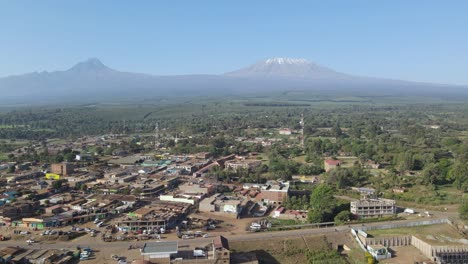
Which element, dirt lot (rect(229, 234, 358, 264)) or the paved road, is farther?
the paved road

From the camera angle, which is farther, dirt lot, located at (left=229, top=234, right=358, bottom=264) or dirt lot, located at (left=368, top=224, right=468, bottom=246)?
dirt lot, located at (left=368, top=224, right=468, bottom=246)

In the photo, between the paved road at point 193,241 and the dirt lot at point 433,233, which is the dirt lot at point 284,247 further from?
the dirt lot at point 433,233

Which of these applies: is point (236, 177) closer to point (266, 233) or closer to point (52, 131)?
point (266, 233)

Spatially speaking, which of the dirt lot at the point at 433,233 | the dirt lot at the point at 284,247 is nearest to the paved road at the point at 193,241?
the dirt lot at the point at 284,247

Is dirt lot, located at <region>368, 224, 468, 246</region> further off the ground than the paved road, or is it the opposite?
dirt lot, located at <region>368, 224, 468, 246</region>

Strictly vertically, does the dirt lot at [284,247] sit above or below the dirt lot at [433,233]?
below

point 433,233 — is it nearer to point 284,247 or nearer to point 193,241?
point 284,247

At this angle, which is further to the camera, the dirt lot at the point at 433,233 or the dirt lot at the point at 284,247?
the dirt lot at the point at 433,233

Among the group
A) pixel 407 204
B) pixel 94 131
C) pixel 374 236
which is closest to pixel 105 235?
pixel 374 236

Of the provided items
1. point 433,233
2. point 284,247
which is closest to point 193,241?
point 284,247

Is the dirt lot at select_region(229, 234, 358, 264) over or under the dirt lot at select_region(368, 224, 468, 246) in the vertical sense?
under

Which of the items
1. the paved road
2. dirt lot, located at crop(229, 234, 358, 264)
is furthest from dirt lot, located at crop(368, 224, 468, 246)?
dirt lot, located at crop(229, 234, 358, 264)

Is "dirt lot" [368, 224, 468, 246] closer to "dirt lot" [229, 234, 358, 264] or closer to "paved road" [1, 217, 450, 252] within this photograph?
"paved road" [1, 217, 450, 252]
